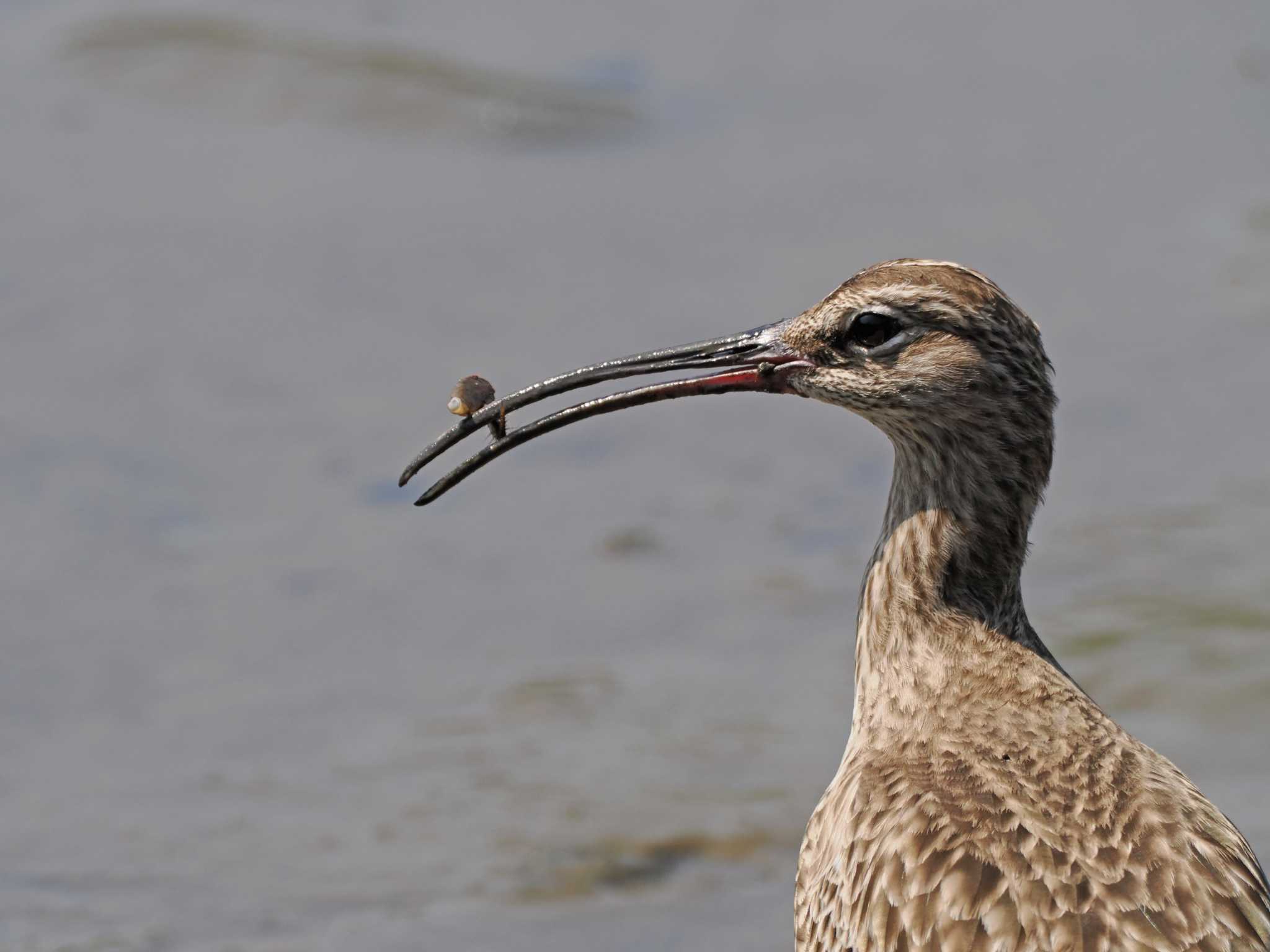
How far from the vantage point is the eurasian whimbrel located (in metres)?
4.73

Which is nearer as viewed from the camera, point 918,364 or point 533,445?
point 918,364

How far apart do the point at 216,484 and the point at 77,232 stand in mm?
2267

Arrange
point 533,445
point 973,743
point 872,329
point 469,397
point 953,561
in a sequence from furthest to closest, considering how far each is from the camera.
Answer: point 533,445
point 469,397
point 953,561
point 872,329
point 973,743

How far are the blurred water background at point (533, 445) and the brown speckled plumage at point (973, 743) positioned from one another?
1977 millimetres

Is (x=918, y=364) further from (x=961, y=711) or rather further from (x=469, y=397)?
(x=469, y=397)

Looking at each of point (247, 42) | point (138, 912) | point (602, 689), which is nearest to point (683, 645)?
point (602, 689)

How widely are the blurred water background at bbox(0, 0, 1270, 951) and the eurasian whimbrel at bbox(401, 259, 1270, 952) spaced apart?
1.97 m

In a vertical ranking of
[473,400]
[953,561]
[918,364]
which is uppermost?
[473,400]

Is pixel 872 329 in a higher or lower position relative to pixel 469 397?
lower

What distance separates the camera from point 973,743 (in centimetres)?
526

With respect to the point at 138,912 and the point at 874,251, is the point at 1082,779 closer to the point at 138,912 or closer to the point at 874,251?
the point at 138,912

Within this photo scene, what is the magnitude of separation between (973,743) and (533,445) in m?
4.74

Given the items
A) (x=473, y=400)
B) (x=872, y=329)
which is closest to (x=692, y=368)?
(x=872, y=329)

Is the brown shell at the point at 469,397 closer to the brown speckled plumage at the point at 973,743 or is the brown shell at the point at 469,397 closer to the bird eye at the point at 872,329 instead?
the brown speckled plumage at the point at 973,743
